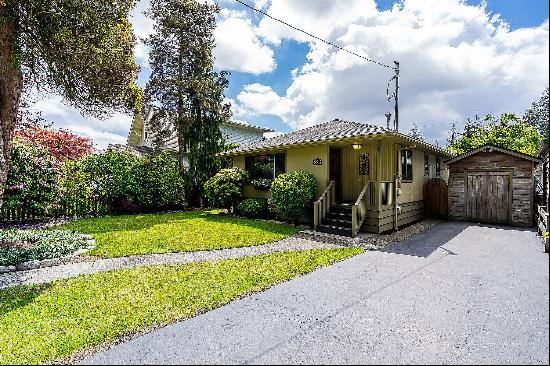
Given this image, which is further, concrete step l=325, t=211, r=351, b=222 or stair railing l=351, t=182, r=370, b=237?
concrete step l=325, t=211, r=351, b=222

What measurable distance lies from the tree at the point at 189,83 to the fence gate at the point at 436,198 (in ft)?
35.3

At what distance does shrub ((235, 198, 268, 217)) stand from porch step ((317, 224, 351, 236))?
3.51 m

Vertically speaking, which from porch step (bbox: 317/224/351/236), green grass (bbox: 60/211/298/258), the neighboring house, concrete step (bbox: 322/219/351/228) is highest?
the neighboring house

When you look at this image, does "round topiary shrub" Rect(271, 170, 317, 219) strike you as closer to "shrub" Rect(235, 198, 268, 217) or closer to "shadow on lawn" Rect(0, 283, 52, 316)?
"shrub" Rect(235, 198, 268, 217)

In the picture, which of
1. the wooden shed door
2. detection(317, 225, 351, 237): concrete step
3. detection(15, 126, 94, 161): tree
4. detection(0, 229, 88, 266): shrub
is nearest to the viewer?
detection(0, 229, 88, 266): shrub

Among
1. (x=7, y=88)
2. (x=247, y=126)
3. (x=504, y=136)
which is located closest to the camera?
(x=7, y=88)

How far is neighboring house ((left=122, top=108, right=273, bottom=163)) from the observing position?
17.3 m

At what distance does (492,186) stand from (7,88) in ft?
50.0

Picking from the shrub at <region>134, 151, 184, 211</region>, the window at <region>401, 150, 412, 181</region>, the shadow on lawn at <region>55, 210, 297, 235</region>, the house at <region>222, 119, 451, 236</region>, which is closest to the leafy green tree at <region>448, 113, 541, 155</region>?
the house at <region>222, 119, 451, 236</region>

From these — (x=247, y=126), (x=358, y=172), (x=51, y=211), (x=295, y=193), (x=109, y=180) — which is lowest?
(x=51, y=211)

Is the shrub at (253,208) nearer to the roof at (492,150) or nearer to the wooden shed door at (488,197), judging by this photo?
the roof at (492,150)

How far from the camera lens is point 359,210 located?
8.37 meters

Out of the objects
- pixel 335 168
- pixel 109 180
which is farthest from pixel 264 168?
pixel 109 180

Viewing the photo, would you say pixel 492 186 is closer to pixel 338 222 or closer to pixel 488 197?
pixel 488 197
